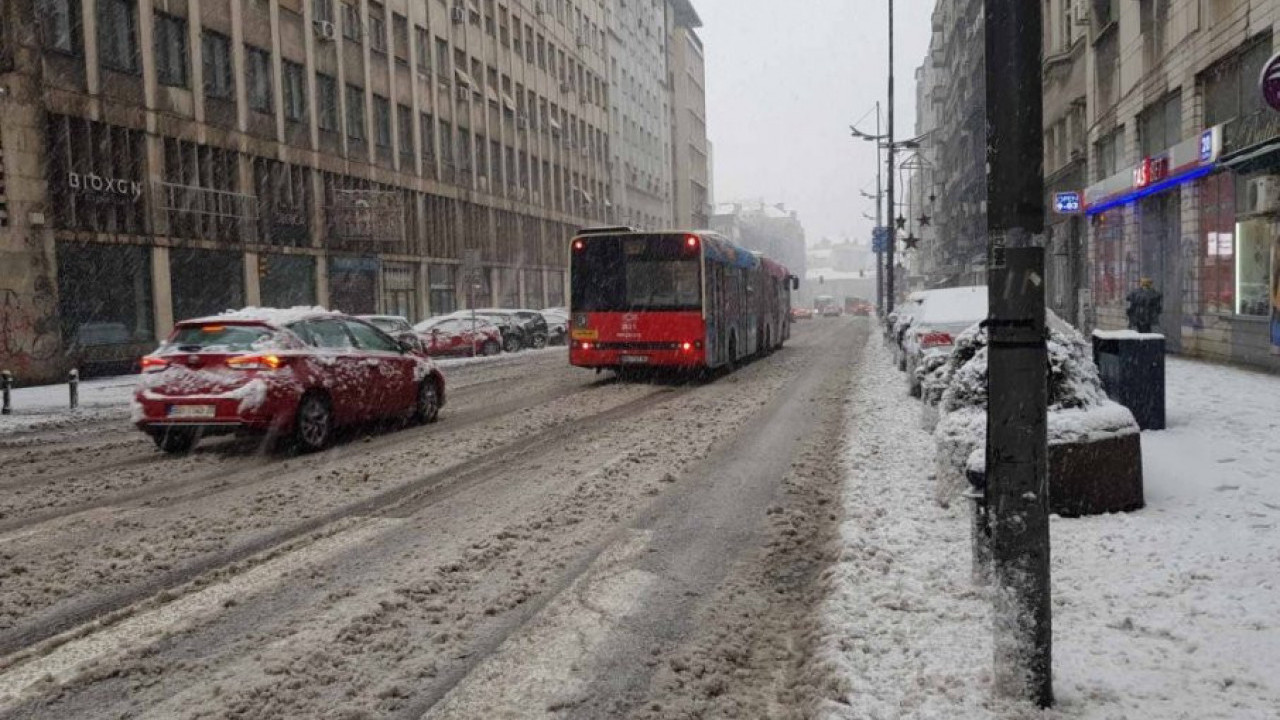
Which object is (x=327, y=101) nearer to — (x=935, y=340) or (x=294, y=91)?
(x=294, y=91)

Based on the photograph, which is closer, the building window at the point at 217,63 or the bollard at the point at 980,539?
the bollard at the point at 980,539

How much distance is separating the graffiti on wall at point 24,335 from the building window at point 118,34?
675 cm

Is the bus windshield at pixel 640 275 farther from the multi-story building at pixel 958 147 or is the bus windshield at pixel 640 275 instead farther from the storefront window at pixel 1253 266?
the multi-story building at pixel 958 147

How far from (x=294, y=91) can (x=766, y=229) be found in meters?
134

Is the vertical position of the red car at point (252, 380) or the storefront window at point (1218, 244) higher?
the storefront window at point (1218, 244)

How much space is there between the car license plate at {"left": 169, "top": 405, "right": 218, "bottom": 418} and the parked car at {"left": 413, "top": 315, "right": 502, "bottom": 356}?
65.6 feet

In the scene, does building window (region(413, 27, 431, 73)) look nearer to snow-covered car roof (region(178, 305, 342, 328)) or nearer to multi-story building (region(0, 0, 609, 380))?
multi-story building (region(0, 0, 609, 380))

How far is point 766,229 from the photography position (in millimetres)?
160625

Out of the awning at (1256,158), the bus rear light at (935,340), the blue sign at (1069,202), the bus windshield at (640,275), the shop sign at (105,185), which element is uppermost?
the shop sign at (105,185)

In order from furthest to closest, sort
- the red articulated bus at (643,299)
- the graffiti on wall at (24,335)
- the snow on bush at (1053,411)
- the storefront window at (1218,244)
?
the graffiti on wall at (24,335), the red articulated bus at (643,299), the storefront window at (1218,244), the snow on bush at (1053,411)

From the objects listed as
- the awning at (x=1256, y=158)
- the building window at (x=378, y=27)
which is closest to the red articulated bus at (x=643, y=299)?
the awning at (x=1256, y=158)

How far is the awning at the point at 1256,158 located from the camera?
43.9ft

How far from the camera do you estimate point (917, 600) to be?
4.62 meters

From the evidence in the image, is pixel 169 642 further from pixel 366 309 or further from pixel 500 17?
pixel 500 17
